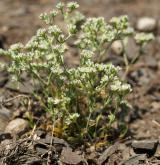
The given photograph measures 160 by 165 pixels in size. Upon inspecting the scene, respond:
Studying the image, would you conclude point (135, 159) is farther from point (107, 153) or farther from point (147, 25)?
point (147, 25)

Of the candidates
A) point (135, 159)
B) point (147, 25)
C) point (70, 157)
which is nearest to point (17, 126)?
point (70, 157)

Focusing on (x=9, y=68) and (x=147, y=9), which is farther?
(x=147, y=9)

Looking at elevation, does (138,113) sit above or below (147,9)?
below

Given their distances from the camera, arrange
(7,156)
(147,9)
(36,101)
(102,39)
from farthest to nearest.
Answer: (147,9)
(36,101)
(102,39)
(7,156)

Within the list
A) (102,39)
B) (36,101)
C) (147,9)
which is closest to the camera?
(102,39)

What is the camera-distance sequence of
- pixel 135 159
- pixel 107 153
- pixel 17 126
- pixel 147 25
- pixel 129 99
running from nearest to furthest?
1. pixel 135 159
2. pixel 107 153
3. pixel 17 126
4. pixel 129 99
5. pixel 147 25

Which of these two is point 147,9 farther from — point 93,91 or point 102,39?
point 93,91

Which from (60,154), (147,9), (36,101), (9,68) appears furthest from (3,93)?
(147,9)

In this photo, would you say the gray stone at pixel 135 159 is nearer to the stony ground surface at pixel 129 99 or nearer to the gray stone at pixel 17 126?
the stony ground surface at pixel 129 99
